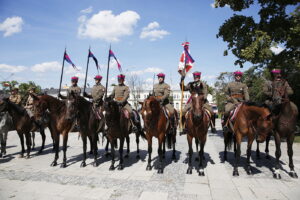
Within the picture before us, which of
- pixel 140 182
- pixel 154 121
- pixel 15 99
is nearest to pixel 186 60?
pixel 154 121

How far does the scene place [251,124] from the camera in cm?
733

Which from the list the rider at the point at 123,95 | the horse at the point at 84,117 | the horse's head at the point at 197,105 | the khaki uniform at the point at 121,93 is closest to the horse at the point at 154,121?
the rider at the point at 123,95

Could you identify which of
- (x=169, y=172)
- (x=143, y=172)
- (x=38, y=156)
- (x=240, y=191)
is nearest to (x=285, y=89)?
(x=240, y=191)

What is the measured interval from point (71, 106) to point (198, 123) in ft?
15.4

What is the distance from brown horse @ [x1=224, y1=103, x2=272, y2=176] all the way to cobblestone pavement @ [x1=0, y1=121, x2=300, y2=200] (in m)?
Answer: 0.78

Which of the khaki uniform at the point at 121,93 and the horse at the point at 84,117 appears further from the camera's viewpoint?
the khaki uniform at the point at 121,93

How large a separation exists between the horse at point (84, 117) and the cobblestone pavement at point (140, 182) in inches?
41.2

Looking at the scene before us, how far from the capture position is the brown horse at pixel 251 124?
23.0ft

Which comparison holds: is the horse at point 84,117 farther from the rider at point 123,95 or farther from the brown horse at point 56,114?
the rider at point 123,95

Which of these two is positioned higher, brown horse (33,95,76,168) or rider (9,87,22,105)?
rider (9,87,22,105)

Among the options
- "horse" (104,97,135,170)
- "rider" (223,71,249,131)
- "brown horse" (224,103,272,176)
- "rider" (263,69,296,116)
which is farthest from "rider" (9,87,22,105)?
"rider" (263,69,296,116)

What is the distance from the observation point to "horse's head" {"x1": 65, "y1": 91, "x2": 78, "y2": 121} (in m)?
7.91

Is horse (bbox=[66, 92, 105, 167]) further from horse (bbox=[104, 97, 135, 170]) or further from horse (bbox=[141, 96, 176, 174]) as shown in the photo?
horse (bbox=[141, 96, 176, 174])

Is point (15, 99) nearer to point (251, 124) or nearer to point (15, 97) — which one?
point (15, 97)
